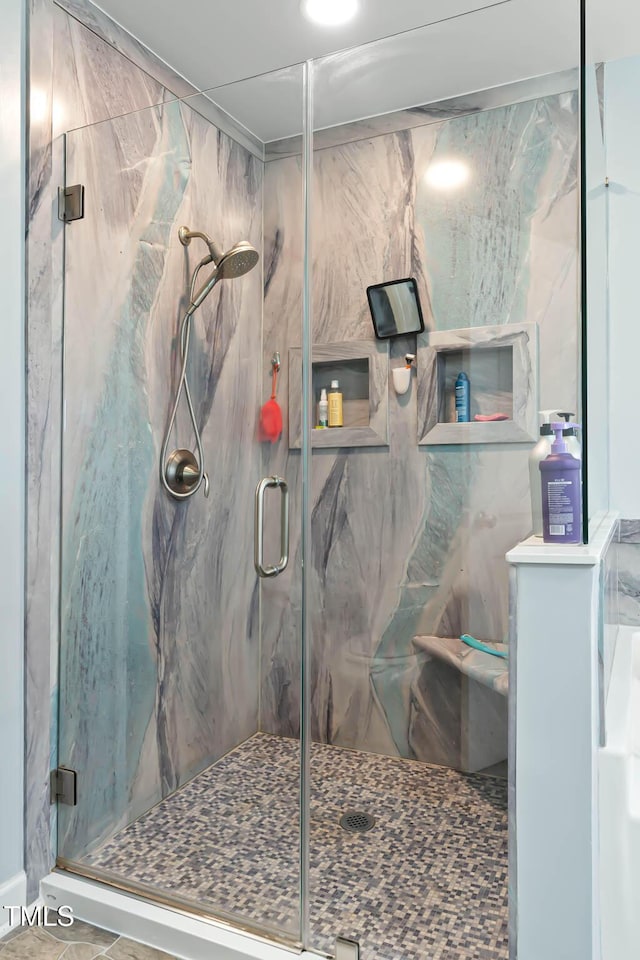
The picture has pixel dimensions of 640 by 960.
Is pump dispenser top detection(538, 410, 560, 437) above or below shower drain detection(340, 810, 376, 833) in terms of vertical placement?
above

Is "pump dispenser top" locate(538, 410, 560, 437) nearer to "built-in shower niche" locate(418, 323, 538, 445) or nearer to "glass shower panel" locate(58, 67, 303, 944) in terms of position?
"built-in shower niche" locate(418, 323, 538, 445)

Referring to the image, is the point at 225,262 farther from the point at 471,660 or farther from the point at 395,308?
the point at 471,660

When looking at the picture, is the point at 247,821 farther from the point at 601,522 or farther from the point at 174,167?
the point at 174,167

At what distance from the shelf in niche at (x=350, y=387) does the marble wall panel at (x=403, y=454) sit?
0.09ft

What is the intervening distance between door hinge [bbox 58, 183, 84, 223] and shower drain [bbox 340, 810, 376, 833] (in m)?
1.70

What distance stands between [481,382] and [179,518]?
32.5 inches

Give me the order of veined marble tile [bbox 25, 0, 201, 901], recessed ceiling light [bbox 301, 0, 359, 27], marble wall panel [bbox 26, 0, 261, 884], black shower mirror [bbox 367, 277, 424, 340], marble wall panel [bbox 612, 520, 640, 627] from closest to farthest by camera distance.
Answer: black shower mirror [bbox 367, 277, 424, 340] → marble wall panel [bbox 26, 0, 261, 884] → veined marble tile [bbox 25, 0, 201, 901] → recessed ceiling light [bbox 301, 0, 359, 27] → marble wall panel [bbox 612, 520, 640, 627]

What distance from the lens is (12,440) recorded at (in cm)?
170

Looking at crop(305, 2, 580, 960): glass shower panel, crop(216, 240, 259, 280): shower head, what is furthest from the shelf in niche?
crop(216, 240, 259, 280): shower head

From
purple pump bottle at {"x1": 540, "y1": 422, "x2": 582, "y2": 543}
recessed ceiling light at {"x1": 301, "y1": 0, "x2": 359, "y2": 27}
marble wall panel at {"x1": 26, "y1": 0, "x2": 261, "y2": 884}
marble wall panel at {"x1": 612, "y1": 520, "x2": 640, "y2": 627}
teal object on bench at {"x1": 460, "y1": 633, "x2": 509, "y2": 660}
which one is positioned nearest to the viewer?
purple pump bottle at {"x1": 540, "y1": 422, "x2": 582, "y2": 543}

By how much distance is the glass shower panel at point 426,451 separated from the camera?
54.6 inches

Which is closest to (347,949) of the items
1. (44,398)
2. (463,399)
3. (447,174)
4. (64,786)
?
(64,786)

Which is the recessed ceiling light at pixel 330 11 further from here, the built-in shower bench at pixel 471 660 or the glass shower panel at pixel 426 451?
the built-in shower bench at pixel 471 660

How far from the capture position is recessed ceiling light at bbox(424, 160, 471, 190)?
1426 millimetres
